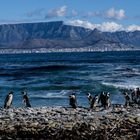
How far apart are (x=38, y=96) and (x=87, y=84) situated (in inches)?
506

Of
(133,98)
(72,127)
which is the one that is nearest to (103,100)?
(133,98)

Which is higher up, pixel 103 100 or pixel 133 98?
pixel 103 100

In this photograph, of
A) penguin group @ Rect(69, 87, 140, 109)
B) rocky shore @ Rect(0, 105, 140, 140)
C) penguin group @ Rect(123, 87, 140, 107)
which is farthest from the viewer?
penguin group @ Rect(123, 87, 140, 107)

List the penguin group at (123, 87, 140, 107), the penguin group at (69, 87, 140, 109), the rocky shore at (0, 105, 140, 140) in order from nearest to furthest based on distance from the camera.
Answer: the rocky shore at (0, 105, 140, 140) < the penguin group at (69, 87, 140, 109) < the penguin group at (123, 87, 140, 107)

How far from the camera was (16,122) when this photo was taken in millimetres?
20766

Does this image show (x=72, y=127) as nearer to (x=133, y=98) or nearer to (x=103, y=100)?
(x=103, y=100)

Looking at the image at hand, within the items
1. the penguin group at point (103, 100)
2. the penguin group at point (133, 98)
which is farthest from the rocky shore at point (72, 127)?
the penguin group at point (133, 98)

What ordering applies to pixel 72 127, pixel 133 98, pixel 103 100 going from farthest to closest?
pixel 133 98
pixel 103 100
pixel 72 127

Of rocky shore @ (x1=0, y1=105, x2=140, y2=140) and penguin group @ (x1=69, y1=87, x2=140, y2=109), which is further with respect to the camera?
penguin group @ (x1=69, y1=87, x2=140, y2=109)

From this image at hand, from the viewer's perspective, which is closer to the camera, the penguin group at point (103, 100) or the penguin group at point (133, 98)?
the penguin group at point (103, 100)

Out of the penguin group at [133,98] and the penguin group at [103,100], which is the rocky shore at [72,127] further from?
the penguin group at [133,98]

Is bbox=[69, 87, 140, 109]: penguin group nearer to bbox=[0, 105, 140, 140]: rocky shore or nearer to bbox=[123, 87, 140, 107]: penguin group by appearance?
bbox=[123, 87, 140, 107]: penguin group

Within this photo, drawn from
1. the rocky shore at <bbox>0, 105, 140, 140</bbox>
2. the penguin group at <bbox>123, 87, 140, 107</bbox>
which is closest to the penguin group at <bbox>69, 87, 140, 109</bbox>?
the penguin group at <bbox>123, 87, 140, 107</bbox>

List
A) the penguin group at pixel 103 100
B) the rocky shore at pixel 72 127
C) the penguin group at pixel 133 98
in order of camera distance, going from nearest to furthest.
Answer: the rocky shore at pixel 72 127, the penguin group at pixel 103 100, the penguin group at pixel 133 98
